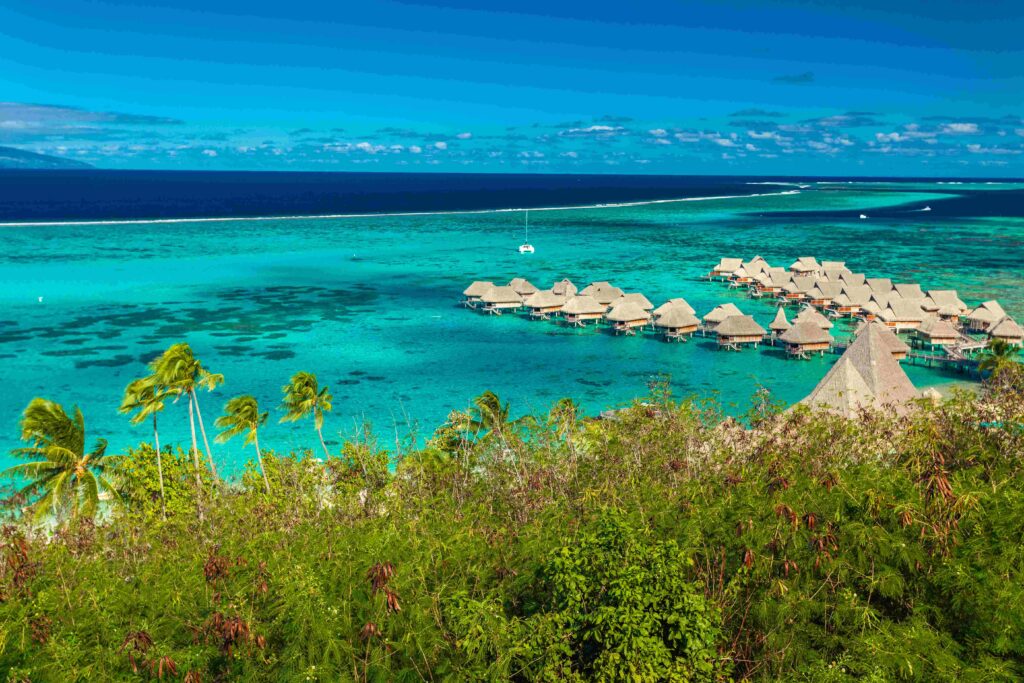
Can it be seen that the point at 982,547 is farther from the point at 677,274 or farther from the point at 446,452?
the point at 677,274

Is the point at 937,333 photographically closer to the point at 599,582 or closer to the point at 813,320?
the point at 813,320

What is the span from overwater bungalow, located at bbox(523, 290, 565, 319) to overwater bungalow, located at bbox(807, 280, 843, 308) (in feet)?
43.2

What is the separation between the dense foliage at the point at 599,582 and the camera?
638 cm

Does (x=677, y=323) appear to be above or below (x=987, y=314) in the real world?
below

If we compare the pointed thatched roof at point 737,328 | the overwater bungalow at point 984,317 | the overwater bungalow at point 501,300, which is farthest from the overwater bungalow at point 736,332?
the overwater bungalow at point 501,300

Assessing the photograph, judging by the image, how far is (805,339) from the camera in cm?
3069

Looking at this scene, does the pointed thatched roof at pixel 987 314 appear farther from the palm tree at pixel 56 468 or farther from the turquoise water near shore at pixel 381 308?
the palm tree at pixel 56 468

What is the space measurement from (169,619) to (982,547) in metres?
7.57

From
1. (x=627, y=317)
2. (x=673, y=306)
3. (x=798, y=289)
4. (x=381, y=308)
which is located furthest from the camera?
(x=798, y=289)

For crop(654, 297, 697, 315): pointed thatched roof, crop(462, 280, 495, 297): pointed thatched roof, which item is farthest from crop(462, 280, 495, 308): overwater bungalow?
crop(654, 297, 697, 315): pointed thatched roof

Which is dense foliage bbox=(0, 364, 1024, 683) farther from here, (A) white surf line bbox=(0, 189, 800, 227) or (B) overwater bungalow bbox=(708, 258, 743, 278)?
(A) white surf line bbox=(0, 189, 800, 227)

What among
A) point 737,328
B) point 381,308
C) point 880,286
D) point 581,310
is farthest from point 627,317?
point 880,286

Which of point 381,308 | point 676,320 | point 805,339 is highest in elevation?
point 676,320

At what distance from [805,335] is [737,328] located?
9.06 ft
